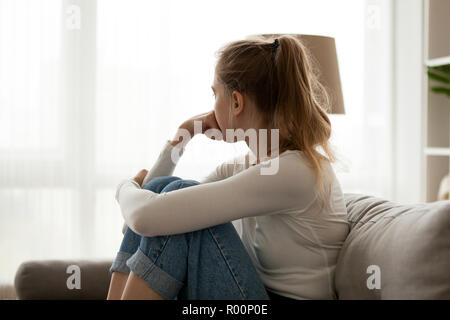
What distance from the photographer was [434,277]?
3.22 ft

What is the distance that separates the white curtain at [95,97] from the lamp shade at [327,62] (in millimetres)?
709

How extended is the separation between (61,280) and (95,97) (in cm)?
127

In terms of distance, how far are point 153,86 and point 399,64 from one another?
4.63 ft

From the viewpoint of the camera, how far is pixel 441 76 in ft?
7.94

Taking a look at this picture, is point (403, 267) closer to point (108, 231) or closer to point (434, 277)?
point (434, 277)

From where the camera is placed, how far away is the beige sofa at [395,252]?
0.99 metres

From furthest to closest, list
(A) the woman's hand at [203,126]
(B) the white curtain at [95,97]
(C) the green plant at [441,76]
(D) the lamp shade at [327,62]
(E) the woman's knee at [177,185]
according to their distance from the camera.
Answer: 1. (B) the white curtain at [95,97]
2. (C) the green plant at [441,76]
3. (D) the lamp shade at [327,62]
4. (A) the woman's hand at [203,126]
5. (E) the woman's knee at [177,185]

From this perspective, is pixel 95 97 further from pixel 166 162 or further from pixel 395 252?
pixel 395 252

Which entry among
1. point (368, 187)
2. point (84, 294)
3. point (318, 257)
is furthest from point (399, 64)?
point (84, 294)

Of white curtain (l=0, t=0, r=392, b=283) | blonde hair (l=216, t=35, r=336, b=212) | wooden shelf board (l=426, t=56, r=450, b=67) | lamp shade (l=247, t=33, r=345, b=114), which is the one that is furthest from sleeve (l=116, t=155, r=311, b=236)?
wooden shelf board (l=426, t=56, r=450, b=67)

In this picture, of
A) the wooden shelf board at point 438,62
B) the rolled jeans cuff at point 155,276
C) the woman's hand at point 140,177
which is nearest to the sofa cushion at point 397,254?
the rolled jeans cuff at point 155,276

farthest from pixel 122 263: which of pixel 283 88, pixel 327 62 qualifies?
pixel 327 62

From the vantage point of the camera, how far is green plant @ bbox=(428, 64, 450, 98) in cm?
235

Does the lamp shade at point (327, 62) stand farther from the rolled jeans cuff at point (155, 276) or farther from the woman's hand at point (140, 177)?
the rolled jeans cuff at point (155, 276)
